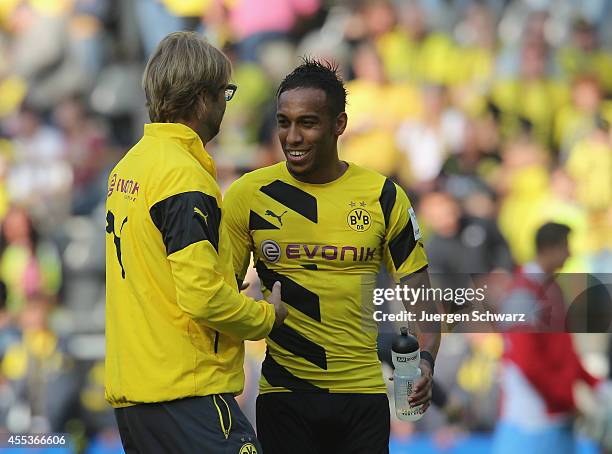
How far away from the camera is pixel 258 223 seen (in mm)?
3461

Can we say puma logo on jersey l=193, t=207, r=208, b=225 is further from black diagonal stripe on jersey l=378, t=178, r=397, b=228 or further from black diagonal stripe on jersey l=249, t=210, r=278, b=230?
black diagonal stripe on jersey l=378, t=178, r=397, b=228

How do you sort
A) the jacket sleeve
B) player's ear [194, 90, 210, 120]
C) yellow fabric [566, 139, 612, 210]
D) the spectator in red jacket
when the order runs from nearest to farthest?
the jacket sleeve
player's ear [194, 90, 210, 120]
the spectator in red jacket
yellow fabric [566, 139, 612, 210]

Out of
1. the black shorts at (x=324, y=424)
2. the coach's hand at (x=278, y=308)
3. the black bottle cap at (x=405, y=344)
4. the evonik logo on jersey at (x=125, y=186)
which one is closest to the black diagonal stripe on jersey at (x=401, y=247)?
the black bottle cap at (x=405, y=344)

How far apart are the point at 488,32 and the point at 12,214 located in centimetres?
295

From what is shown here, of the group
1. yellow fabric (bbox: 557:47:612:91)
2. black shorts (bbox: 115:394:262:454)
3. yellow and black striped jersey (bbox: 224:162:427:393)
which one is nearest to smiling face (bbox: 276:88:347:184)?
yellow and black striped jersey (bbox: 224:162:427:393)

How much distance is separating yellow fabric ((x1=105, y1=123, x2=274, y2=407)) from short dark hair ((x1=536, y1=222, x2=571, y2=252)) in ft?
10.8

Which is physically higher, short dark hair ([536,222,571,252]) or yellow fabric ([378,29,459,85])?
yellow fabric ([378,29,459,85])

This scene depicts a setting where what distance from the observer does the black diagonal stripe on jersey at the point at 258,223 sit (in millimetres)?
3453

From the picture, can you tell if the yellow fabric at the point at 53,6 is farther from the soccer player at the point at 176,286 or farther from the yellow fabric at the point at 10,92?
the soccer player at the point at 176,286

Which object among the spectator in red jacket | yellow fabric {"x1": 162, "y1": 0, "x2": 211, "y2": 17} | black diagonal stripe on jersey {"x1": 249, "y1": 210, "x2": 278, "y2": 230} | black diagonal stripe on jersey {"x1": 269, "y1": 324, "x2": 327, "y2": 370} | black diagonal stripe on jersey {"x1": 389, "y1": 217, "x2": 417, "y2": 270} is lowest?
the spectator in red jacket

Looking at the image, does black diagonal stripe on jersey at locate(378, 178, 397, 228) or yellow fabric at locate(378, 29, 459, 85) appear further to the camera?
yellow fabric at locate(378, 29, 459, 85)

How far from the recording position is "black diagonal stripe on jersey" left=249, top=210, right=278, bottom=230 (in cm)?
345

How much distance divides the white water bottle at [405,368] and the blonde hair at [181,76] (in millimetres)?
992

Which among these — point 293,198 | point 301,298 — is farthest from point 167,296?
point 293,198
